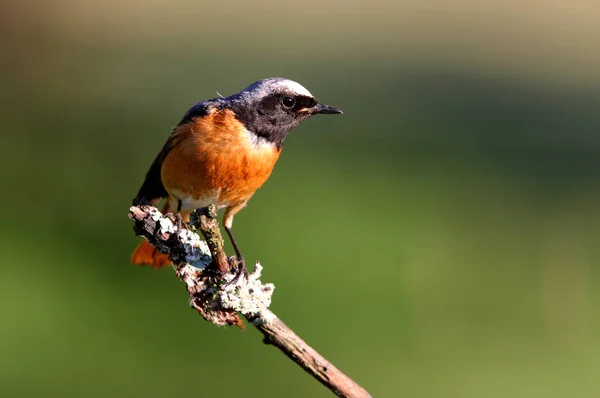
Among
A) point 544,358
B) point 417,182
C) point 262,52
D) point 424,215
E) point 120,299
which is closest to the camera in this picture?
point 120,299

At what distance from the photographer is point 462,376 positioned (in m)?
8.03

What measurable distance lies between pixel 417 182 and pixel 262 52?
9.37m

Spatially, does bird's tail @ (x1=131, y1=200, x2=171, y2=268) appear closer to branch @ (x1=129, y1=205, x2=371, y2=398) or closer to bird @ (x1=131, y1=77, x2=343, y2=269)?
bird @ (x1=131, y1=77, x2=343, y2=269)

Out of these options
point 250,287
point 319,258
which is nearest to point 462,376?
point 319,258

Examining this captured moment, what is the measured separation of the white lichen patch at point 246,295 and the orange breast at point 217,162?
40.4 inches

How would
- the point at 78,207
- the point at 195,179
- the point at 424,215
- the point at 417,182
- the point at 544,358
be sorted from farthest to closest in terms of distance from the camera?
the point at 417,182, the point at 424,215, the point at 78,207, the point at 544,358, the point at 195,179

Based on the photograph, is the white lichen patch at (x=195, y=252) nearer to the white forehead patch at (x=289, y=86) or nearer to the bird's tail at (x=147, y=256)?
the white forehead patch at (x=289, y=86)

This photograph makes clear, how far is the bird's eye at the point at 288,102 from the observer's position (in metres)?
4.74

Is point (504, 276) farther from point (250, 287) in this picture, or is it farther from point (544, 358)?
point (250, 287)

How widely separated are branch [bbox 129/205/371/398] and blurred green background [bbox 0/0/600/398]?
325 cm

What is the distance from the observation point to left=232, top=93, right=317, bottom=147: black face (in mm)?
4750

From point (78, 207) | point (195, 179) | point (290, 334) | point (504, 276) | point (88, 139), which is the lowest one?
point (290, 334)

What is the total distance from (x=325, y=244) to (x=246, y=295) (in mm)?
5486

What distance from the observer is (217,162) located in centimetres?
471
